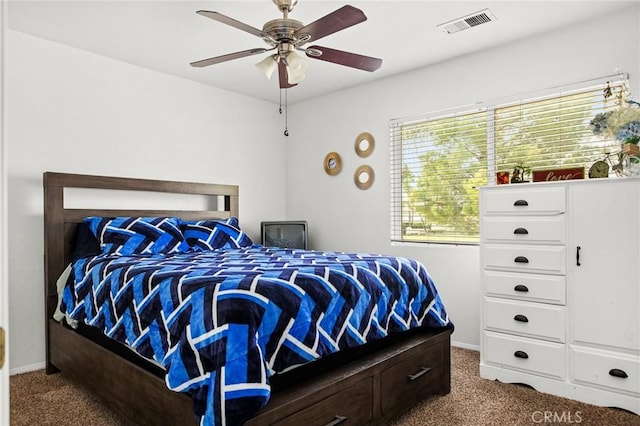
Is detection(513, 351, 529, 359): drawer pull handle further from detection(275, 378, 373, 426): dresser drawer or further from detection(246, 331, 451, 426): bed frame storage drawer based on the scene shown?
detection(275, 378, 373, 426): dresser drawer

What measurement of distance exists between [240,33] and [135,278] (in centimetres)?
198

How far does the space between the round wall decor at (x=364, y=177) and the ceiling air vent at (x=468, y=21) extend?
5.04ft

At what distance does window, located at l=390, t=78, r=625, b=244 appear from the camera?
3.07 m

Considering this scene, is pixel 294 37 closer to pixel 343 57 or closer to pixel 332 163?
pixel 343 57

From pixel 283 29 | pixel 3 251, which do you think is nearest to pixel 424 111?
pixel 283 29

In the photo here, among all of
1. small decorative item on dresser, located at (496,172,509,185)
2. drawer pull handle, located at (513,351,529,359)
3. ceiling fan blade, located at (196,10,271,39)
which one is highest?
ceiling fan blade, located at (196,10,271,39)

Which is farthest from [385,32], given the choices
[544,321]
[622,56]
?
[544,321]

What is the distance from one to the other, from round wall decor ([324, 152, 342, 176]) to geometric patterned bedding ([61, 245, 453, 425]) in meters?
2.01

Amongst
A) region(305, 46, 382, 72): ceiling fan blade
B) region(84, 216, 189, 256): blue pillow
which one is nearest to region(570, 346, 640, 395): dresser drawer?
region(305, 46, 382, 72): ceiling fan blade

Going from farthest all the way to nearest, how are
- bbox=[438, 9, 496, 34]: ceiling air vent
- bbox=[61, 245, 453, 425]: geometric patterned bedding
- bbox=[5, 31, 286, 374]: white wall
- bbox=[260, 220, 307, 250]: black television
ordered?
bbox=[260, 220, 307, 250]: black television, bbox=[5, 31, 286, 374]: white wall, bbox=[438, 9, 496, 34]: ceiling air vent, bbox=[61, 245, 453, 425]: geometric patterned bedding

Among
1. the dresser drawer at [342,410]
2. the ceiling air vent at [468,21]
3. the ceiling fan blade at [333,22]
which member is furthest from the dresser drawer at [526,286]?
the ceiling fan blade at [333,22]

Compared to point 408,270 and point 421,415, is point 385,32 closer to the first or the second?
point 408,270

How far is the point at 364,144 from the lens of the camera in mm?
4297

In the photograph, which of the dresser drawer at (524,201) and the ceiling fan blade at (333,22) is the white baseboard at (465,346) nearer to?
the dresser drawer at (524,201)
